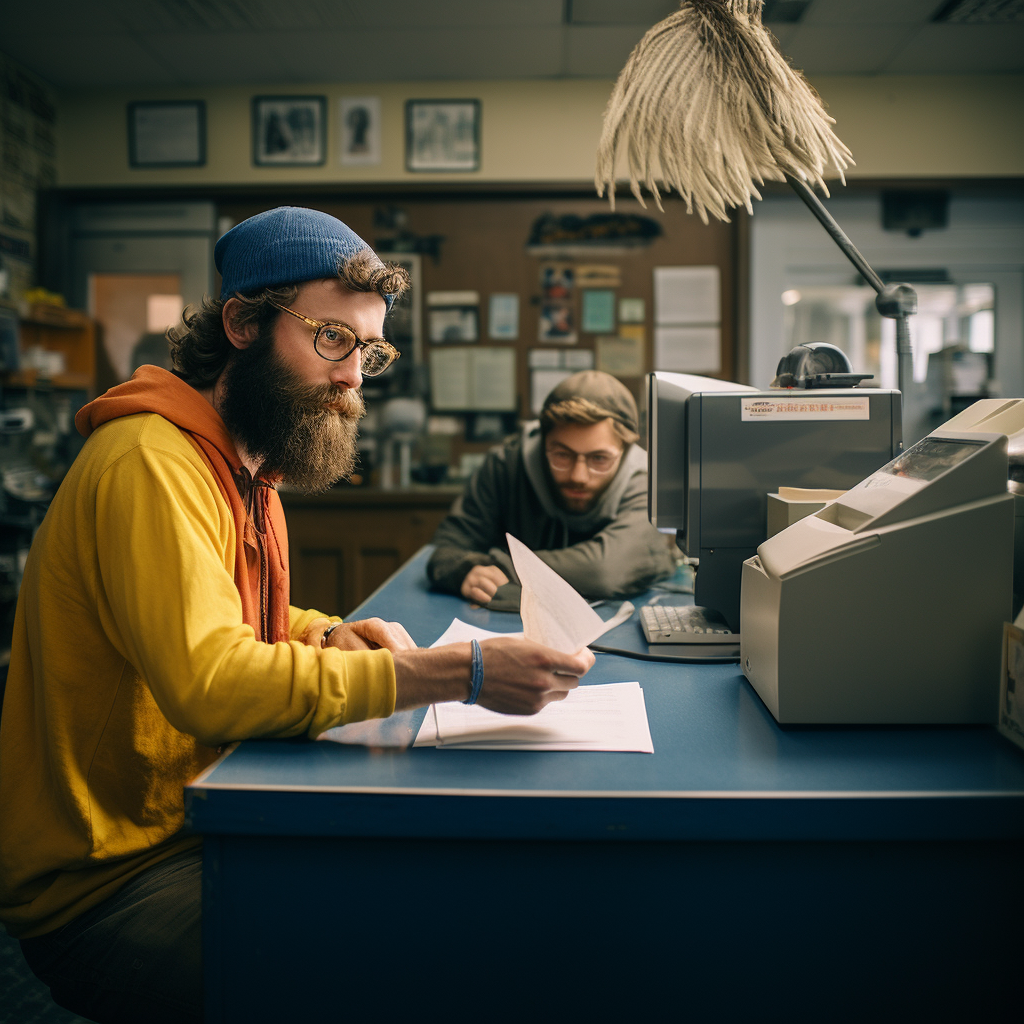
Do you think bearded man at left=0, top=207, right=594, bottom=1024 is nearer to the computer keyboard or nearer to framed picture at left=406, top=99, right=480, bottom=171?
the computer keyboard

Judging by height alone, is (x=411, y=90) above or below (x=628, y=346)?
above

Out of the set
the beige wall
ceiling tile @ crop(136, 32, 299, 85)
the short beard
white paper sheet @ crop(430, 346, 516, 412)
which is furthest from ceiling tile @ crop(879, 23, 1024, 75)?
the short beard

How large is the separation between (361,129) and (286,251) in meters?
2.88

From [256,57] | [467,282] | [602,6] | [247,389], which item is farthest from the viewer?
[467,282]

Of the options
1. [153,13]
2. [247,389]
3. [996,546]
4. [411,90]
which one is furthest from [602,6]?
[996,546]

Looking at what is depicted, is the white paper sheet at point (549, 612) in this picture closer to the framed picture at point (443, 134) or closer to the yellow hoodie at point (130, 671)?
the yellow hoodie at point (130, 671)

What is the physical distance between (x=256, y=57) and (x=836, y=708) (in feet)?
11.7

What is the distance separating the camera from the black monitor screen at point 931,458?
831 millimetres

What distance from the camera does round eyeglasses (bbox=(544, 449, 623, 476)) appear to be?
191cm

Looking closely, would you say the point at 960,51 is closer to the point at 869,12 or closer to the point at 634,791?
the point at 869,12

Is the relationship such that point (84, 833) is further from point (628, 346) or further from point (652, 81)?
point (628, 346)

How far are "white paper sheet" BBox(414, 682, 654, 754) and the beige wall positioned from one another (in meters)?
3.10

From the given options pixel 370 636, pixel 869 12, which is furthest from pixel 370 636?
pixel 869 12

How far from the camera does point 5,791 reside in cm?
86
